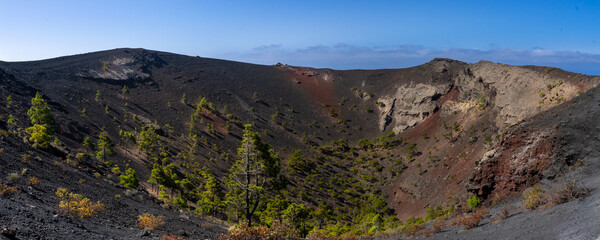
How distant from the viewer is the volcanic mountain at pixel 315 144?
15367 millimetres

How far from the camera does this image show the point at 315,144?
64.9m

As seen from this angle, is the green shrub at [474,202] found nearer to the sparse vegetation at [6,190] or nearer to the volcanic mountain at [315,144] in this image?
the volcanic mountain at [315,144]

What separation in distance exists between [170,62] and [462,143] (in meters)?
78.9

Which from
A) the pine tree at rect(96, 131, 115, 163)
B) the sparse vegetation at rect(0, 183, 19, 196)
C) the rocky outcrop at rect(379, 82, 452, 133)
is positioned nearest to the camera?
the sparse vegetation at rect(0, 183, 19, 196)

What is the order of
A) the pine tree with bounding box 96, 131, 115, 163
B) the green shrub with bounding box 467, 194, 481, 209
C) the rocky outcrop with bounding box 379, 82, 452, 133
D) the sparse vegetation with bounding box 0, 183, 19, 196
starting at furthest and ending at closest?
1. the rocky outcrop with bounding box 379, 82, 452, 133
2. the pine tree with bounding box 96, 131, 115, 163
3. the green shrub with bounding box 467, 194, 481, 209
4. the sparse vegetation with bounding box 0, 183, 19, 196

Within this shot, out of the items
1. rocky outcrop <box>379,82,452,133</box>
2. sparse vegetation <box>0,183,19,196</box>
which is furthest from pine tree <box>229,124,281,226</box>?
rocky outcrop <box>379,82,452,133</box>

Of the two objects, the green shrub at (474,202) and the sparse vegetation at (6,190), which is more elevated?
the sparse vegetation at (6,190)

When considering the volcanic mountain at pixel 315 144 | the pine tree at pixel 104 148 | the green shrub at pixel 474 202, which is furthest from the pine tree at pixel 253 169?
the pine tree at pixel 104 148

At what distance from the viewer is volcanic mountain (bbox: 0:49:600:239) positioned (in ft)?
50.4

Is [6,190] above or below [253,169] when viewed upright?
above

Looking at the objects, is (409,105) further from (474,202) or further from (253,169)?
Answer: (253,169)

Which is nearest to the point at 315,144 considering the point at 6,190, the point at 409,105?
the point at 409,105

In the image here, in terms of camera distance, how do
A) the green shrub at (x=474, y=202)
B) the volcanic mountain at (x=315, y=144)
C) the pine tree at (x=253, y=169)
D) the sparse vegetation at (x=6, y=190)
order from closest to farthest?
1. the sparse vegetation at (x=6, y=190)
2. the volcanic mountain at (x=315, y=144)
3. the pine tree at (x=253, y=169)
4. the green shrub at (x=474, y=202)

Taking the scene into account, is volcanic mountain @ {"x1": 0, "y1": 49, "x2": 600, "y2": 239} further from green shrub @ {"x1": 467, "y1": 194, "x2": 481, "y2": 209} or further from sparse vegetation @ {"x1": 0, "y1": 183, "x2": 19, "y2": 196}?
green shrub @ {"x1": 467, "y1": 194, "x2": 481, "y2": 209}
